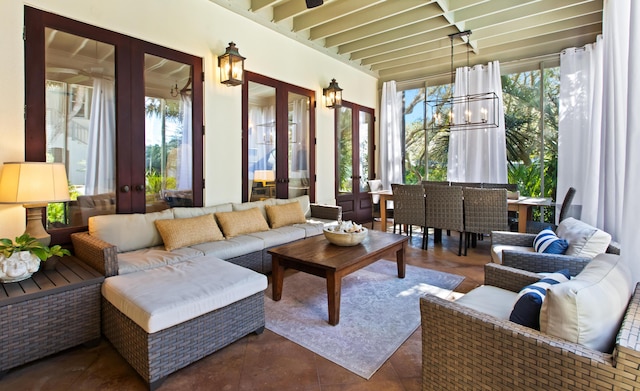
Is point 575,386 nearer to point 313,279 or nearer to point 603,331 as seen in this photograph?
point 603,331

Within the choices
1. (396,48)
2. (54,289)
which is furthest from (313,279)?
(396,48)

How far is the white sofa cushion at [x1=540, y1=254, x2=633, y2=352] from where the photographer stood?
1117 mm

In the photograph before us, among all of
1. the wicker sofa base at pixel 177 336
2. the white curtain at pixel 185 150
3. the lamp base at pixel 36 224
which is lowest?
the wicker sofa base at pixel 177 336

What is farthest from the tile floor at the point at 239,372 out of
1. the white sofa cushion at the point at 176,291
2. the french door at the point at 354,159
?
the french door at the point at 354,159

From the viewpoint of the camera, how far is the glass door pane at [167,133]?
340 cm

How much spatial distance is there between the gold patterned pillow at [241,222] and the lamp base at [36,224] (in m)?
1.47

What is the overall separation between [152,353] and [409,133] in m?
6.41

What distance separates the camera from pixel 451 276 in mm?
3568

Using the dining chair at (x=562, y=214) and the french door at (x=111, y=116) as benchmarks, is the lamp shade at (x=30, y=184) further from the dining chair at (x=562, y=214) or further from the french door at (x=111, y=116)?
the dining chair at (x=562, y=214)

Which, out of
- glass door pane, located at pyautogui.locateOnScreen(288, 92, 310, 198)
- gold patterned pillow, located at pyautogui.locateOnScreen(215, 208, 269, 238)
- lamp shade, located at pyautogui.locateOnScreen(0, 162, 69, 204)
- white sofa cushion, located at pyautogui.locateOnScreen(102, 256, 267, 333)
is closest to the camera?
white sofa cushion, located at pyautogui.locateOnScreen(102, 256, 267, 333)

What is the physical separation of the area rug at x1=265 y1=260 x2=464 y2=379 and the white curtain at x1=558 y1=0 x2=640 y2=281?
139 centimetres

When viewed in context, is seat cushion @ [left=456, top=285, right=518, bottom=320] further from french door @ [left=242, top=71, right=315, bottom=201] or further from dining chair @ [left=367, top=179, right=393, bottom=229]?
dining chair @ [left=367, top=179, right=393, bottom=229]

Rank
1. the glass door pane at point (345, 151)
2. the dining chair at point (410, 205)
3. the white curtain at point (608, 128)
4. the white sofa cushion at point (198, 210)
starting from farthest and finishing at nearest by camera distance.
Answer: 1. the glass door pane at point (345, 151)
2. the dining chair at point (410, 205)
3. the white sofa cushion at point (198, 210)
4. the white curtain at point (608, 128)

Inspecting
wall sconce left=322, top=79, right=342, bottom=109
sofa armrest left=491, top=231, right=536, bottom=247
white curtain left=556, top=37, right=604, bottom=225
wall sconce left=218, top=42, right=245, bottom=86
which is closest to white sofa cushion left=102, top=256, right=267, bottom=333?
sofa armrest left=491, top=231, right=536, bottom=247
